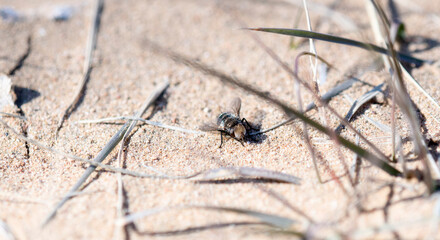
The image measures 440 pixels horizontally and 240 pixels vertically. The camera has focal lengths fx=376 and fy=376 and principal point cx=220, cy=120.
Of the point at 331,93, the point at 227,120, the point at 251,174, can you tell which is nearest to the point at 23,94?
the point at 227,120

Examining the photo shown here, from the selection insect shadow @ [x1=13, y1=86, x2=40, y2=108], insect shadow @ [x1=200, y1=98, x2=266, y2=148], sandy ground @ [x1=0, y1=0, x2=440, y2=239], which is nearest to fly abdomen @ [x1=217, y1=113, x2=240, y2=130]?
insect shadow @ [x1=200, y1=98, x2=266, y2=148]

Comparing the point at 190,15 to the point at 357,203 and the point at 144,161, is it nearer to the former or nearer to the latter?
the point at 144,161

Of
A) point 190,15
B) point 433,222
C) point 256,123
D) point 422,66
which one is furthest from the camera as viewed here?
point 190,15

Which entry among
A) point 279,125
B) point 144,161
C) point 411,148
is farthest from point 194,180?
point 411,148

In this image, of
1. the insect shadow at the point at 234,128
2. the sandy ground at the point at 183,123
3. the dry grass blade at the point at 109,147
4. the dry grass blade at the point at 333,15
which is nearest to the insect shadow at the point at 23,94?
the sandy ground at the point at 183,123

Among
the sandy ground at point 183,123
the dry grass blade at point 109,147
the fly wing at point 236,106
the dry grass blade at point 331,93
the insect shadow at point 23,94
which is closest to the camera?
the sandy ground at point 183,123

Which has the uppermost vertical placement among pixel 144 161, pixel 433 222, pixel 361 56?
pixel 361 56

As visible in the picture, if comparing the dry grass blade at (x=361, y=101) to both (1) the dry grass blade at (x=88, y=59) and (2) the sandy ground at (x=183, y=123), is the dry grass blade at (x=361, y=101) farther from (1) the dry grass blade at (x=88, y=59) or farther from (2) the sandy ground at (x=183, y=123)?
(1) the dry grass blade at (x=88, y=59)
